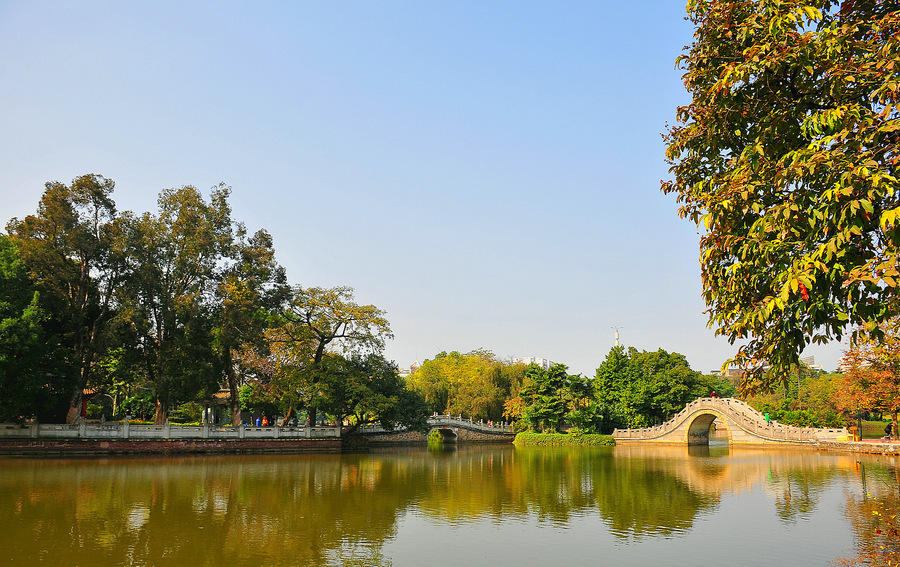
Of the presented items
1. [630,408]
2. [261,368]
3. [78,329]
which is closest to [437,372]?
[630,408]

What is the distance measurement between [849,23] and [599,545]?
28.6 ft

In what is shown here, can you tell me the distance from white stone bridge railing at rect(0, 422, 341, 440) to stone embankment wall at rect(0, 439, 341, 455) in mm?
254

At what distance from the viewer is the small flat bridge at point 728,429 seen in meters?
43.5

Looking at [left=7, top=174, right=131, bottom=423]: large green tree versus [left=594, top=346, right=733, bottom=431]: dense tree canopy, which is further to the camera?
[left=594, top=346, right=733, bottom=431]: dense tree canopy

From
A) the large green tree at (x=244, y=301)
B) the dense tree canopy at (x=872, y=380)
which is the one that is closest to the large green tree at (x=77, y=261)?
the large green tree at (x=244, y=301)

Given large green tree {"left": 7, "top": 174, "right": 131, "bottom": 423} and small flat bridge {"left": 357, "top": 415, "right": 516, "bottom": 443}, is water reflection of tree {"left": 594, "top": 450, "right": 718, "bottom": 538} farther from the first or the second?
small flat bridge {"left": 357, "top": 415, "right": 516, "bottom": 443}

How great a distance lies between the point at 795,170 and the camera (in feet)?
20.6

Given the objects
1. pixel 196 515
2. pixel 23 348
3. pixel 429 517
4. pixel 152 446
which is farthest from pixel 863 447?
pixel 23 348

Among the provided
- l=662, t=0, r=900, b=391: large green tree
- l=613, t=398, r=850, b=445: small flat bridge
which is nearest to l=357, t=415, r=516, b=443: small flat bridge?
l=613, t=398, r=850, b=445: small flat bridge

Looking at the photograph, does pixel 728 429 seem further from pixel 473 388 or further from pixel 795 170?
pixel 795 170

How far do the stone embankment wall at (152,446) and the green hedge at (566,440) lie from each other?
20724 millimetres

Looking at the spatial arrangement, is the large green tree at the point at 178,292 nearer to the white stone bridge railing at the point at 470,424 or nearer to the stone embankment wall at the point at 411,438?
the stone embankment wall at the point at 411,438

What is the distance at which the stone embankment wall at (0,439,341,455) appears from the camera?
29.7 m

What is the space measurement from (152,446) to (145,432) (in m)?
0.86
